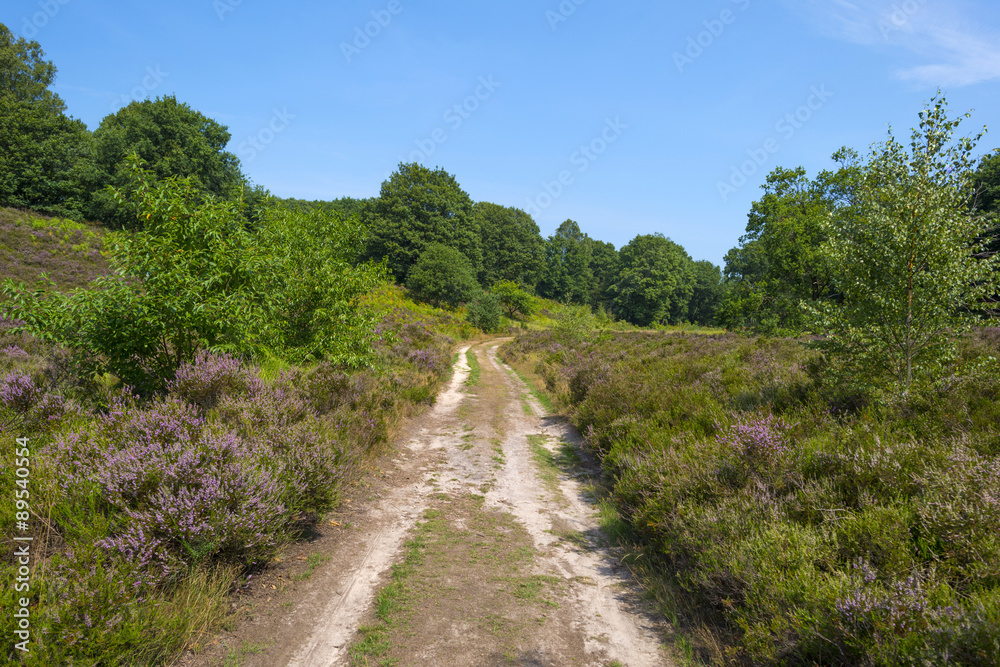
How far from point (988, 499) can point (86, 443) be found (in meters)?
8.31

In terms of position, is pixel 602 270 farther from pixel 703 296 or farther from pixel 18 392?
pixel 18 392

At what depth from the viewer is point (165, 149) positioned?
148 feet

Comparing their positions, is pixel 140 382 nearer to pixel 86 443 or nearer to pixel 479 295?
pixel 86 443

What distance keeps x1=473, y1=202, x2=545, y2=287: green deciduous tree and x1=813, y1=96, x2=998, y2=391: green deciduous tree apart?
76813mm

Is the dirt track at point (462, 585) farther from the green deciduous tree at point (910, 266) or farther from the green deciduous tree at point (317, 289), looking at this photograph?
the green deciduous tree at point (910, 266)

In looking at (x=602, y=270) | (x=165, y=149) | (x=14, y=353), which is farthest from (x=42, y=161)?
(x=602, y=270)

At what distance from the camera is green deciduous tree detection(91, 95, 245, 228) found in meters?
39.5

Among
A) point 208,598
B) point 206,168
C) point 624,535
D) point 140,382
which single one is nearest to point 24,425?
point 140,382

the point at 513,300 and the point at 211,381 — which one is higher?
the point at 513,300

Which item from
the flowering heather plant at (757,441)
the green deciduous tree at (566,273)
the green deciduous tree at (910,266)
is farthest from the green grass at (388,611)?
the green deciduous tree at (566,273)

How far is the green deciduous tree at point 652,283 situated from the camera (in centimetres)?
8425

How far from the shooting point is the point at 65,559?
3.19m

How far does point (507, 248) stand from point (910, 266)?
3237 inches

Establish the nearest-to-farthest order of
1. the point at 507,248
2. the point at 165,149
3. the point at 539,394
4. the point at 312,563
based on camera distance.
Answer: the point at 312,563 → the point at 539,394 → the point at 165,149 → the point at 507,248
